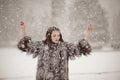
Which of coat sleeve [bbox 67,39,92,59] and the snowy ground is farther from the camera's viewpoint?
the snowy ground

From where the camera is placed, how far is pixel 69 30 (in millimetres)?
2600

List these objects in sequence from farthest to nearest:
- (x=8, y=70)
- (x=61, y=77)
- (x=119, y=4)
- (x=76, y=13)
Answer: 1. (x=119, y=4)
2. (x=76, y=13)
3. (x=8, y=70)
4. (x=61, y=77)

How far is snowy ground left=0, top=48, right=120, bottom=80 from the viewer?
2.40 metres

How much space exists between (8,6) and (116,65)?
5.25 ft

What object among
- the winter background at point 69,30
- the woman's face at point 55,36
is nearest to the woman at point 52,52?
the woman's face at point 55,36

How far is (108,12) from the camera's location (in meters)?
2.73

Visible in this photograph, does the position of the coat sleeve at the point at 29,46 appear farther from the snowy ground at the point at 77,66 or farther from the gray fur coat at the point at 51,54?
the snowy ground at the point at 77,66

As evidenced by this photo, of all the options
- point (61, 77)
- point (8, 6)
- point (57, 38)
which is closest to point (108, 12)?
point (57, 38)

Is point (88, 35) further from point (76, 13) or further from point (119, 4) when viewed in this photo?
point (119, 4)

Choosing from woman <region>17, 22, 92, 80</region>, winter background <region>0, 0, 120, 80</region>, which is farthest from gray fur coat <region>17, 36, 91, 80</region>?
winter background <region>0, 0, 120, 80</region>

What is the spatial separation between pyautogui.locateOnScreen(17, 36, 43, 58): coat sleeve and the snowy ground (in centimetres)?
21

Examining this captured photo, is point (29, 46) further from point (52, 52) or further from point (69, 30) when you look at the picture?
point (69, 30)

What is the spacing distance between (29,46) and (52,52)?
0.26 metres

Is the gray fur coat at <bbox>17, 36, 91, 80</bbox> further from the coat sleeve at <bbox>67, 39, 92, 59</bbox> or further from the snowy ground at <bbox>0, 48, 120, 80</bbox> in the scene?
the snowy ground at <bbox>0, 48, 120, 80</bbox>
